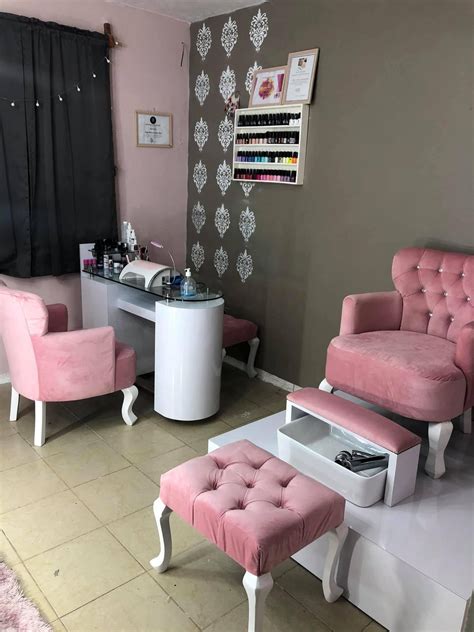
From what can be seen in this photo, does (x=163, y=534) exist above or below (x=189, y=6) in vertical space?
below

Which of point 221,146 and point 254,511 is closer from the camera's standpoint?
point 254,511

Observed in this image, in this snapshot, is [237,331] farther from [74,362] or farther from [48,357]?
[48,357]

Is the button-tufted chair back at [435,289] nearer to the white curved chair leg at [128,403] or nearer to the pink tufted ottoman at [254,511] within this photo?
the pink tufted ottoman at [254,511]

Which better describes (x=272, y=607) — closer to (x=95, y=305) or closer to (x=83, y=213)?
(x=95, y=305)

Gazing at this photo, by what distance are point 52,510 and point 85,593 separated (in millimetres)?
510

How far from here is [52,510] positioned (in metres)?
2.23

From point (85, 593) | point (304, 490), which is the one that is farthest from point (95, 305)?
point (304, 490)

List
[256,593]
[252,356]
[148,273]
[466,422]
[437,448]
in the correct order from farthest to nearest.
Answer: [252,356], [148,273], [466,422], [437,448], [256,593]

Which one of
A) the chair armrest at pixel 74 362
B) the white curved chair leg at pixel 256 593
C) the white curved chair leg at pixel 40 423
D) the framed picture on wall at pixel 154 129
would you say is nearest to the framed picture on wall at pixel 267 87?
the framed picture on wall at pixel 154 129

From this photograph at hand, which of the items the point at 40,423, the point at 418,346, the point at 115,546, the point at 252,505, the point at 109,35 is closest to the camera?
the point at 252,505

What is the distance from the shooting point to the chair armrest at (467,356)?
219 centimetres

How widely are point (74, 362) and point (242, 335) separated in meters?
1.21

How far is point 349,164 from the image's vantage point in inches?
117

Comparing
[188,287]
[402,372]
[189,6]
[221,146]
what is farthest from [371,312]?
[189,6]
